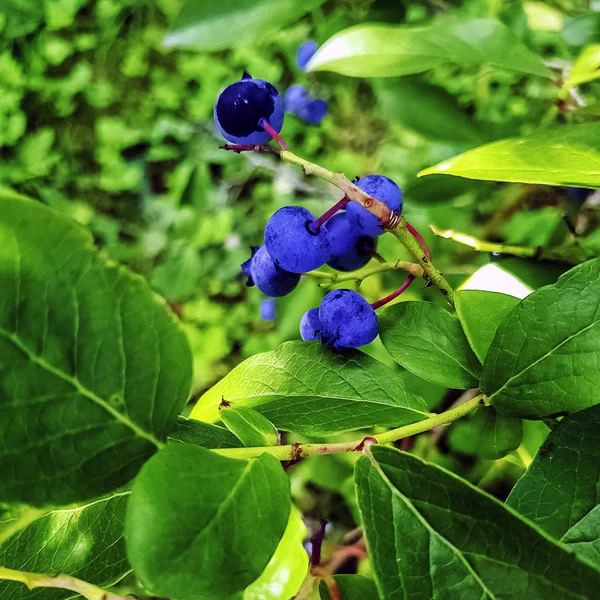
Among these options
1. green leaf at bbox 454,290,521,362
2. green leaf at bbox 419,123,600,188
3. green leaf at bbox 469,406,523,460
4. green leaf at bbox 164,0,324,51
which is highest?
green leaf at bbox 164,0,324,51

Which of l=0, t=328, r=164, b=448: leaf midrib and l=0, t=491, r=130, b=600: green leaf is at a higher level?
l=0, t=328, r=164, b=448: leaf midrib

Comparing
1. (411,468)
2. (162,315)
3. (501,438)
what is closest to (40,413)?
(162,315)

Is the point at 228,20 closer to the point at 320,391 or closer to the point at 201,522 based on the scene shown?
the point at 320,391

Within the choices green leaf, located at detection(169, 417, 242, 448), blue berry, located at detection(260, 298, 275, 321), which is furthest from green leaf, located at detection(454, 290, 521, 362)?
blue berry, located at detection(260, 298, 275, 321)

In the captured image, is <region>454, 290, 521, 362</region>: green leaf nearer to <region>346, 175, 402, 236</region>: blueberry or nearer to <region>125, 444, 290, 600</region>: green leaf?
<region>346, 175, 402, 236</region>: blueberry

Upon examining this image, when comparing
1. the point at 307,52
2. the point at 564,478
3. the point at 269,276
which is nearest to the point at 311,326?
the point at 269,276

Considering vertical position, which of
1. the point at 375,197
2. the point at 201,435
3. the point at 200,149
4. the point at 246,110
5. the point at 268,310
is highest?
the point at 246,110
